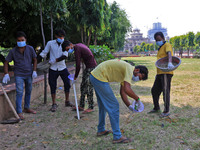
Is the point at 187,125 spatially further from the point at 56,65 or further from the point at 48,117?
the point at 56,65

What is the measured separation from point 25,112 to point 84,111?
4.75ft

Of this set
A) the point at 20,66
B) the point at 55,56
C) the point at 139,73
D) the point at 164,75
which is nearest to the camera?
the point at 139,73

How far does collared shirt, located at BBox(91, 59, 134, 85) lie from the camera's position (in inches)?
113

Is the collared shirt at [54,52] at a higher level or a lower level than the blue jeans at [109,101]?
higher

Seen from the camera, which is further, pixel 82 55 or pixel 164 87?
pixel 82 55

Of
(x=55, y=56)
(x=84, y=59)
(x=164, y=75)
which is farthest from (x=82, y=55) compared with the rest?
(x=164, y=75)

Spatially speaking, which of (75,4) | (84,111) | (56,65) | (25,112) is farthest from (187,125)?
(75,4)

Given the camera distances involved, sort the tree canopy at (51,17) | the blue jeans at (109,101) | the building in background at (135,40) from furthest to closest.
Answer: the building in background at (135,40) → the tree canopy at (51,17) → the blue jeans at (109,101)

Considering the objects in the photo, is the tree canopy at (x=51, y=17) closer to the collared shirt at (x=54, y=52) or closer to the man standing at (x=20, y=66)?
the collared shirt at (x=54, y=52)

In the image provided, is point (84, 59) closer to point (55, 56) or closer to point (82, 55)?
point (82, 55)

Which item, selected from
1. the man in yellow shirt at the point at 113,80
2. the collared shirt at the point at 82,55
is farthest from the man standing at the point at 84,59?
the man in yellow shirt at the point at 113,80

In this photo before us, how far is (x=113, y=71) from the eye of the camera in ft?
9.88

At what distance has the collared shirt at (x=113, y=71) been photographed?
2.87 m

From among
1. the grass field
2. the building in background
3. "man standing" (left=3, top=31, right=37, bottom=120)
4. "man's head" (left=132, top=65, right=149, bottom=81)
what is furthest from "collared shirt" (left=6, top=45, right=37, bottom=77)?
the building in background
